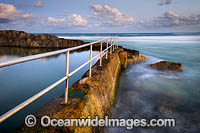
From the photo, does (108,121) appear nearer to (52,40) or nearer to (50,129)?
(50,129)

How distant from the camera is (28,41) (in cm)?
1764

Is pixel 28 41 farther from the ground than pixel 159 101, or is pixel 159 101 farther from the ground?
pixel 28 41

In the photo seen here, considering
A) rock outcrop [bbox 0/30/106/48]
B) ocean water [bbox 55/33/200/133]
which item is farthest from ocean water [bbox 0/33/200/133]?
rock outcrop [bbox 0/30/106/48]

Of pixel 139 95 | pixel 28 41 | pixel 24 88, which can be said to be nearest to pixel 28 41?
pixel 28 41

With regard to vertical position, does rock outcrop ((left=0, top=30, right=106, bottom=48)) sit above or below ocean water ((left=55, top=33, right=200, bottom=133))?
above

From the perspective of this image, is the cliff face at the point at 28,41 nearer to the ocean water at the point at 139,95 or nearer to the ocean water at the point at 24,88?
the ocean water at the point at 24,88

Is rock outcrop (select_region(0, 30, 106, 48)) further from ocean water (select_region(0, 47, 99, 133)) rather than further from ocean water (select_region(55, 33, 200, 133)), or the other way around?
ocean water (select_region(55, 33, 200, 133))

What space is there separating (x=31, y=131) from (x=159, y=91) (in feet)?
14.9

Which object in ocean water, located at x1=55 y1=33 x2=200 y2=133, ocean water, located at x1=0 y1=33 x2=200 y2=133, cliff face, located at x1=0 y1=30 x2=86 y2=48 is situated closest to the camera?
ocean water, located at x1=55 y1=33 x2=200 y2=133

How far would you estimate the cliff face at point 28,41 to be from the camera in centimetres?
1769

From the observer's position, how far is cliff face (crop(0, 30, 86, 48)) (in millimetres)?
17688

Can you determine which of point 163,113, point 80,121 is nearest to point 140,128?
point 163,113

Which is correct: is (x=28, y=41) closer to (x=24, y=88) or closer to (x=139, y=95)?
(x=24, y=88)

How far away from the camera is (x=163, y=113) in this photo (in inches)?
144
